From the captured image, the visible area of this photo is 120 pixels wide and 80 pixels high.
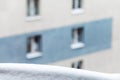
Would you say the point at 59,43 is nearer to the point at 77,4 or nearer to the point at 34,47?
the point at 34,47

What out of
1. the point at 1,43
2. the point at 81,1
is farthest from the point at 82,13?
the point at 1,43

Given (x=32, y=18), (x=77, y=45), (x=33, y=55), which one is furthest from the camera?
(x=77, y=45)

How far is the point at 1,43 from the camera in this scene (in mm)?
5188

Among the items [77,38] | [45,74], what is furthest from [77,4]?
[45,74]

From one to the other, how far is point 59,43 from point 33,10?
0.75 meters

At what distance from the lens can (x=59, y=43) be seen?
5.98m

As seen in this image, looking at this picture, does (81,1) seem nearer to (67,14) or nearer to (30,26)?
(67,14)

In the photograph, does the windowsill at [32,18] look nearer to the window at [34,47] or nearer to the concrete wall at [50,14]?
the concrete wall at [50,14]

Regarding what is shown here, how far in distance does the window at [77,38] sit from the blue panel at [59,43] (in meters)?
0.06

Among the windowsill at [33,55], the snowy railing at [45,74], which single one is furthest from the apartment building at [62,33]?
the snowy railing at [45,74]

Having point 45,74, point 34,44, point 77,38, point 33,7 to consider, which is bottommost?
point 77,38

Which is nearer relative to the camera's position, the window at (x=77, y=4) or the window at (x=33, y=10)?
the window at (x=33, y=10)

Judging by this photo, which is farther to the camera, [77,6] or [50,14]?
[77,6]

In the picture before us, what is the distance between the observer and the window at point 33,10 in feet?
17.7
